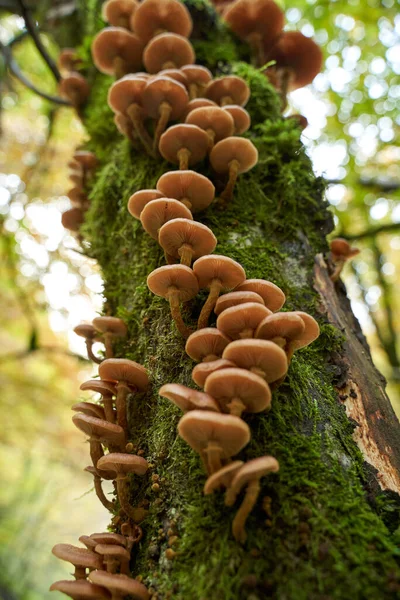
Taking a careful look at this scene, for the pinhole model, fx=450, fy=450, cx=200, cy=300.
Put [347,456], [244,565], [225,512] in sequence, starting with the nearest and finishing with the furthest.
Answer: [244,565] → [225,512] → [347,456]

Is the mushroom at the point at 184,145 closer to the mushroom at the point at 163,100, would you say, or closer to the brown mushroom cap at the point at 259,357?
the mushroom at the point at 163,100

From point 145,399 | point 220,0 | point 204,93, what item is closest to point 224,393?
point 145,399

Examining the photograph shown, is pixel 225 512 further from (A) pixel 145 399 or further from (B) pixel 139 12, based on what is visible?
(B) pixel 139 12

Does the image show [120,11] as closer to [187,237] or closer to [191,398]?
[187,237]

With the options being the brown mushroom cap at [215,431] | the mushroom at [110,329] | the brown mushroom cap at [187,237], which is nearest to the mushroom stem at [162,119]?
the brown mushroom cap at [187,237]

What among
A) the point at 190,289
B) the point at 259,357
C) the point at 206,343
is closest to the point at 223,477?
the point at 259,357

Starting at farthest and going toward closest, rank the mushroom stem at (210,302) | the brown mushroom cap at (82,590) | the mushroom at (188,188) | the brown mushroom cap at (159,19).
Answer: the brown mushroom cap at (159,19)
the mushroom at (188,188)
the mushroom stem at (210,302)
the brown mushroom cap at (82,590)
